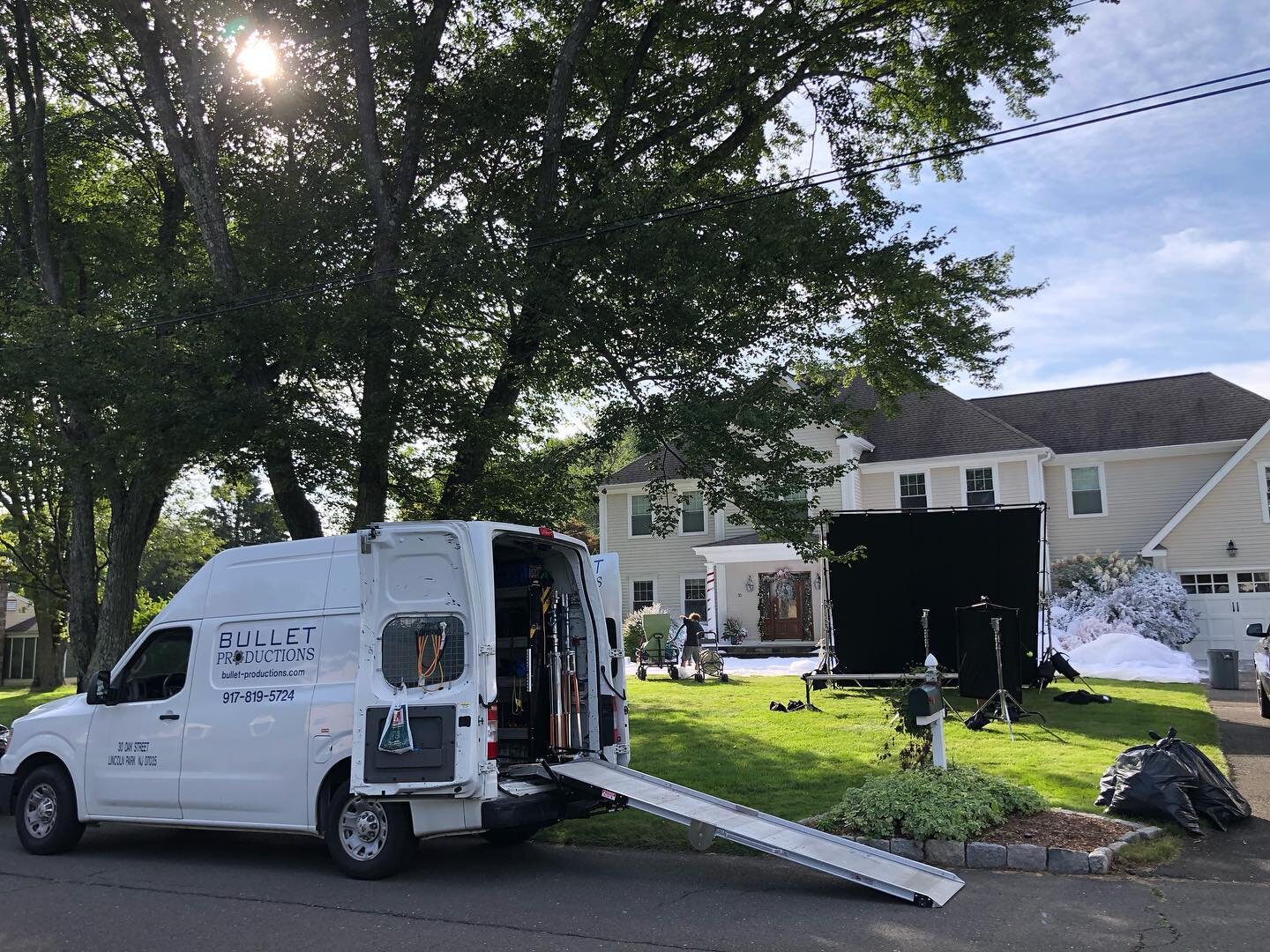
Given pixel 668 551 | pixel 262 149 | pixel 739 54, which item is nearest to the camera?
pixel 739 54

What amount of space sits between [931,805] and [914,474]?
22435 mm

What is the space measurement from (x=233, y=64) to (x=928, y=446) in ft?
68.0

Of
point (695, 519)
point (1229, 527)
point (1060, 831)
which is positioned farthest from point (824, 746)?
point (695, 519)

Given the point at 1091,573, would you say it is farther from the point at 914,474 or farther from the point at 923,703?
the point at 923,703

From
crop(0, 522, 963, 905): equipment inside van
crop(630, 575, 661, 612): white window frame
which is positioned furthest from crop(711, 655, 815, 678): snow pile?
crop(0, 522, 963, 905): equipment inside van

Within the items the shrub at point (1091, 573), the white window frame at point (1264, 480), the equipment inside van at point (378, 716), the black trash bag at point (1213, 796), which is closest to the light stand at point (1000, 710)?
the black trash bag at point (1213, 796)

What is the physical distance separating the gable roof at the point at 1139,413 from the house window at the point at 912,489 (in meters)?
3.76

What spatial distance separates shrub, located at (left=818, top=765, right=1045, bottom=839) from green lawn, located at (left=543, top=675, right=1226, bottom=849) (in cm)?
76

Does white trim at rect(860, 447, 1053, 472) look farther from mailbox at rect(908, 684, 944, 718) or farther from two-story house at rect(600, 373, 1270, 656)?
mailbox at rect(908, 684, 944, 718)

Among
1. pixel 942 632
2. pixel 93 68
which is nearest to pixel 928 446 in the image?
pixel 942 632

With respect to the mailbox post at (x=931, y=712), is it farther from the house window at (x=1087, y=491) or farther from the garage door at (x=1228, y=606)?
the house window at (x=1087, y=491)

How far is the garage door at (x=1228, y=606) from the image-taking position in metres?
23.7

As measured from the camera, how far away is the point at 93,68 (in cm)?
1845

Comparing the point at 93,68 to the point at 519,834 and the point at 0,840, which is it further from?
the point at 519,834
